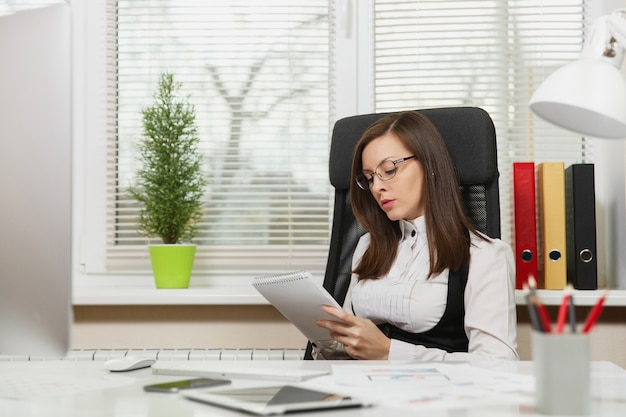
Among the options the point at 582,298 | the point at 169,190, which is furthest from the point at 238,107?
the point at 582,298

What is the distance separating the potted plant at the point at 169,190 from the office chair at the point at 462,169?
1.67ft

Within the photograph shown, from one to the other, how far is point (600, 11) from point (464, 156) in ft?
3.10

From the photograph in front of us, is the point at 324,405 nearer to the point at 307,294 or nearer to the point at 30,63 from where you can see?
the point at 30,63

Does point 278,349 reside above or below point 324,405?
below

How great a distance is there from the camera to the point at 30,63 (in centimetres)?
73

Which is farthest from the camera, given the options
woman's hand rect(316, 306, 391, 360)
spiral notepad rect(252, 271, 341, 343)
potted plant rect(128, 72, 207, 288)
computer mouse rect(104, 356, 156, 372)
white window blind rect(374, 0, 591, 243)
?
white window blind rect(374, 0, 591, 243)

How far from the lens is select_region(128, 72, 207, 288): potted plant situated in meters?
2.19

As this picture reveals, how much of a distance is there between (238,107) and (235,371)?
150 centimetres

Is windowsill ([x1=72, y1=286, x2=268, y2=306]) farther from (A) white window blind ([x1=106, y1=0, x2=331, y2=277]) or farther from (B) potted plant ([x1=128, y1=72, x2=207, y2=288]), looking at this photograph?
(A) white window blind ([x1=106, y1=0, x2=331, y2=277])

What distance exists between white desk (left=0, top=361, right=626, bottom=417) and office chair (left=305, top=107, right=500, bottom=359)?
743 mm

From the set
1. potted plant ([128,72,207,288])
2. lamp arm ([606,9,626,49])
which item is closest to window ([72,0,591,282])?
potted plant ([128,72,207,288])

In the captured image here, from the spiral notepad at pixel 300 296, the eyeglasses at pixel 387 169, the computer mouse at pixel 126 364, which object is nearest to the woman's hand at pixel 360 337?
the spiral notepad at pixel 300 296

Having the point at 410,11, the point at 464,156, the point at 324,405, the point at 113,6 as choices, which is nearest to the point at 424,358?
the point at 464,156

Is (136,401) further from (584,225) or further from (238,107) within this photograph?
(238,107)
